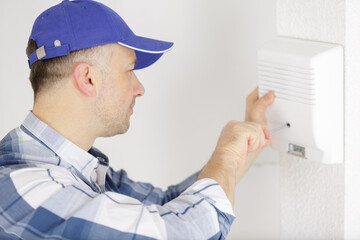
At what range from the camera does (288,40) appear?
1266 mm

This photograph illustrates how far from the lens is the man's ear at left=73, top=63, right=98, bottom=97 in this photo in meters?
1.20

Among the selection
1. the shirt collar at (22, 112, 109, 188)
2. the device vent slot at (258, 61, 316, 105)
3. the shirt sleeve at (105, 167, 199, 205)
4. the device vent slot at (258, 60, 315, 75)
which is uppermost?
the device vent slot at (258, 60, 315, 75)

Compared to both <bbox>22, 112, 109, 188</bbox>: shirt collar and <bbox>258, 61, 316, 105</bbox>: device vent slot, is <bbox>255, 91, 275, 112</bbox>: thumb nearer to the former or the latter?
<bbox>258, 61, 316, 105</bbox>: device vent slot

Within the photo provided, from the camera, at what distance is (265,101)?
131 centimetres

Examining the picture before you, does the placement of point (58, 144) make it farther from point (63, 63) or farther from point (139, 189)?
point (139, 189)

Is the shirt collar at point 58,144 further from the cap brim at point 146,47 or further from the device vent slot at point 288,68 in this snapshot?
the device vent slot at point 288,68

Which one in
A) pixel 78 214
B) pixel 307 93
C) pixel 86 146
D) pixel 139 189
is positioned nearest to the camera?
pixel 78 214

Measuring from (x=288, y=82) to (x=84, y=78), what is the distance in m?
0.46

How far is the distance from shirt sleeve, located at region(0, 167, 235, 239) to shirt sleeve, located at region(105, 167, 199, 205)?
37cm

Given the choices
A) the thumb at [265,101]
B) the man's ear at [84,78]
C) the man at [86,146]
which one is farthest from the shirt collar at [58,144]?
the thumb at [265,101]

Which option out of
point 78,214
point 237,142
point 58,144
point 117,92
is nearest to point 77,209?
point 78,214

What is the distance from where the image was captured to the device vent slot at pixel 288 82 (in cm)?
118

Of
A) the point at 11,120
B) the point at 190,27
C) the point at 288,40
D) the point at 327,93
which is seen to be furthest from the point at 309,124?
the point at 11,120

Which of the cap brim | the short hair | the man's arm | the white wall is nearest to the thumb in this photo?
the man's arm
